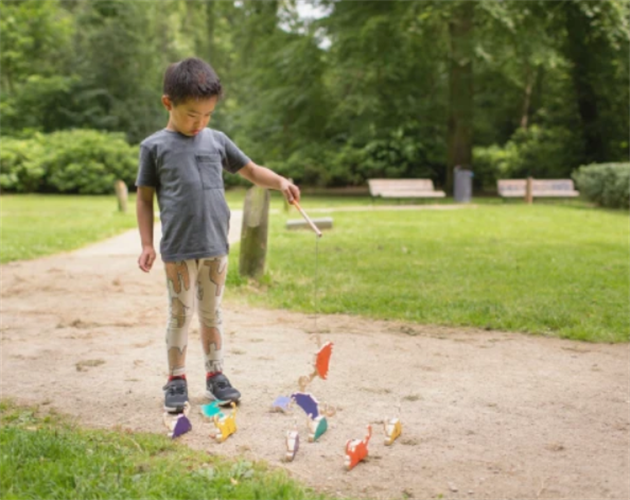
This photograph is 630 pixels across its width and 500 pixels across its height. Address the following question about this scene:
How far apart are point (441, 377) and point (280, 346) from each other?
4.19ft

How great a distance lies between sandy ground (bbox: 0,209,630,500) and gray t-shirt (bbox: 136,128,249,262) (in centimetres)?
86

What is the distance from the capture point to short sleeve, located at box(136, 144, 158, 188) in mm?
A: 3709

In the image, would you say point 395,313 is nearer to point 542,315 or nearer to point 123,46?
point 542,315

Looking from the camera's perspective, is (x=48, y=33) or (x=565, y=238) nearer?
(x=565, y=238)

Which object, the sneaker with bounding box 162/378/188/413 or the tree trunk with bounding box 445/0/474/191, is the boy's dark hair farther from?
the tree trunk with bounding box 445/0/474/191

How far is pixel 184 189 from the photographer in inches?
145

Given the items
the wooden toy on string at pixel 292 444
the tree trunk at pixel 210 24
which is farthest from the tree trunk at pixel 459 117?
the wooden toy on string at pixel 292 444

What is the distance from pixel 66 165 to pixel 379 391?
2129 centimetres

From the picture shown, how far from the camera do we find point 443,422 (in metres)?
3.72

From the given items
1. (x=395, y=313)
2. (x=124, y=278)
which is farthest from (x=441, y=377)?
(x=124, y=278)

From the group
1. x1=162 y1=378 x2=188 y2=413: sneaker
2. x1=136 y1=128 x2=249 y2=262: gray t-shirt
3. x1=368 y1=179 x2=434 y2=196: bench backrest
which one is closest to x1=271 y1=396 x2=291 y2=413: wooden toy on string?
x1=162 y1=378 x2=188 y2=413: sneaker

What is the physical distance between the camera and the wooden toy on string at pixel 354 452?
3.13 metres

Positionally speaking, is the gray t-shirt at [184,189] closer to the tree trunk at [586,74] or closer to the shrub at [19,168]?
the tree trunk at [586,74]

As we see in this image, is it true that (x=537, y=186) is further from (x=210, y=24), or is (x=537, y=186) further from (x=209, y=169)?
(x=210, y=24)
